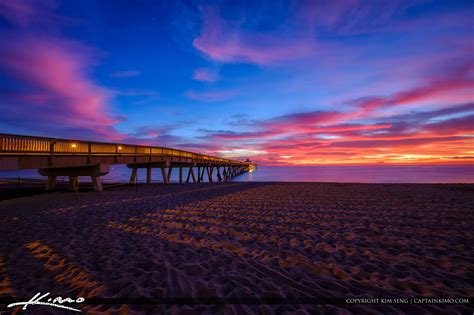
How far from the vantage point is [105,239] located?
5836 mm

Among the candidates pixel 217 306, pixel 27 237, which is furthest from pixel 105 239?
pixel 217 306

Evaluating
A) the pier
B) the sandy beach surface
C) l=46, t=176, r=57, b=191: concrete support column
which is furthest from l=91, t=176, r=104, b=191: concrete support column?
the sandy beach surface

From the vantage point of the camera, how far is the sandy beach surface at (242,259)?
3.25 meters

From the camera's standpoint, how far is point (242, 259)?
14.7 feet

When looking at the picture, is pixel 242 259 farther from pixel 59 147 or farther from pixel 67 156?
pixel 67 156

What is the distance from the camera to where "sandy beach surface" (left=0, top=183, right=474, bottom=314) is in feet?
10.7

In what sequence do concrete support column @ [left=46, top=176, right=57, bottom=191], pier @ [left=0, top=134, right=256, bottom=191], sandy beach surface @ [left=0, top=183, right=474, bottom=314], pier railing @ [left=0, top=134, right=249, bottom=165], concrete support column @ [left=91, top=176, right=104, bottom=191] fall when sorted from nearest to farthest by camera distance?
sandy beach surface @ [left=0, top=183, right=474, bottom=314] < pier railing @ [left=0, top=134, right=249, bottom=165] < pier @ [left=0, top=134, right=256, bottom=191] < concrete support column @ [left=91, top=176, right=104, bottom=191] < concrete support column @ [left=46, top=176, right=57, bottom=191]

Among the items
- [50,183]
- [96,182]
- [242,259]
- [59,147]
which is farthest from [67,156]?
[242,259]

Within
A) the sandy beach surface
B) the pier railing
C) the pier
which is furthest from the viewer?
the pier

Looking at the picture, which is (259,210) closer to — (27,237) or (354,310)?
(354,310)

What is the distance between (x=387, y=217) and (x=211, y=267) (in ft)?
24.7

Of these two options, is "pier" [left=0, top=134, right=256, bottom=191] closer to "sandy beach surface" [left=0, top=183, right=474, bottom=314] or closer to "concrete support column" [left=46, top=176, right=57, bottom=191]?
"concrete support column" [left=46, top=176, right=57, bottom=191]

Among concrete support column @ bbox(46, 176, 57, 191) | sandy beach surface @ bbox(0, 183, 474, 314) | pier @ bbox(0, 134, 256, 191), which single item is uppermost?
pier @ bbox(0, 134, 256, 191)

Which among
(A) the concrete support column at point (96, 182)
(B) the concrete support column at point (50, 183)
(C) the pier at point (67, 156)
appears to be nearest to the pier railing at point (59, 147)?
(C) the pier at point (67, 156)
